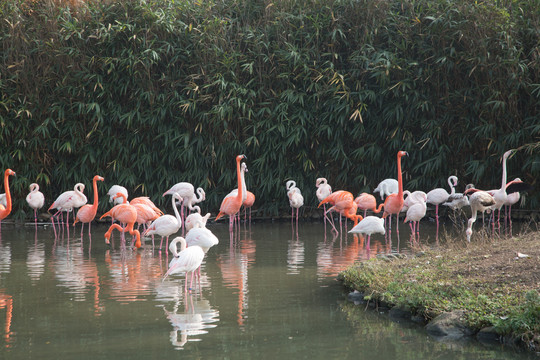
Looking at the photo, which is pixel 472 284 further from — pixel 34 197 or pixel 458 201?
pixel 34 197

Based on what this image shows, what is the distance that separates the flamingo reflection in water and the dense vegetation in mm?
6394

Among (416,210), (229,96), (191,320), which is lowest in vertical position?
(191,320)

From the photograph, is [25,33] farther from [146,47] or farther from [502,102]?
[502,102]

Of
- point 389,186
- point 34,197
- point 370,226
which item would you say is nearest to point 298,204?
point 389,186

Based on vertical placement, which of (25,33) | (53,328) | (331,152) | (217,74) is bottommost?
Answer: (53,328)

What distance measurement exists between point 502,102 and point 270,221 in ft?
14.7

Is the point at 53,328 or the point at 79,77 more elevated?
the point at 79,77

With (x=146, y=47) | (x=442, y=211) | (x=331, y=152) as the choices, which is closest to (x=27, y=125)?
(x=146, y=47)

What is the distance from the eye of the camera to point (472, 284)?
483 centimetres

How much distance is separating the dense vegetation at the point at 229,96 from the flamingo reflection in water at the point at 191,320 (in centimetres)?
639

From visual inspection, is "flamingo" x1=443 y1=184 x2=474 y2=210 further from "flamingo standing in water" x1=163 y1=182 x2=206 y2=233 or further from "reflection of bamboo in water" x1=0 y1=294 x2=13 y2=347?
"reflection of bamboo in water" x1=0 y1=294 x2=13 y2=347

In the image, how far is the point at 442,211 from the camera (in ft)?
37.7

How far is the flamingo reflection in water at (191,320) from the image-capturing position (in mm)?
4312

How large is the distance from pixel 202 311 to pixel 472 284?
2.08 m
